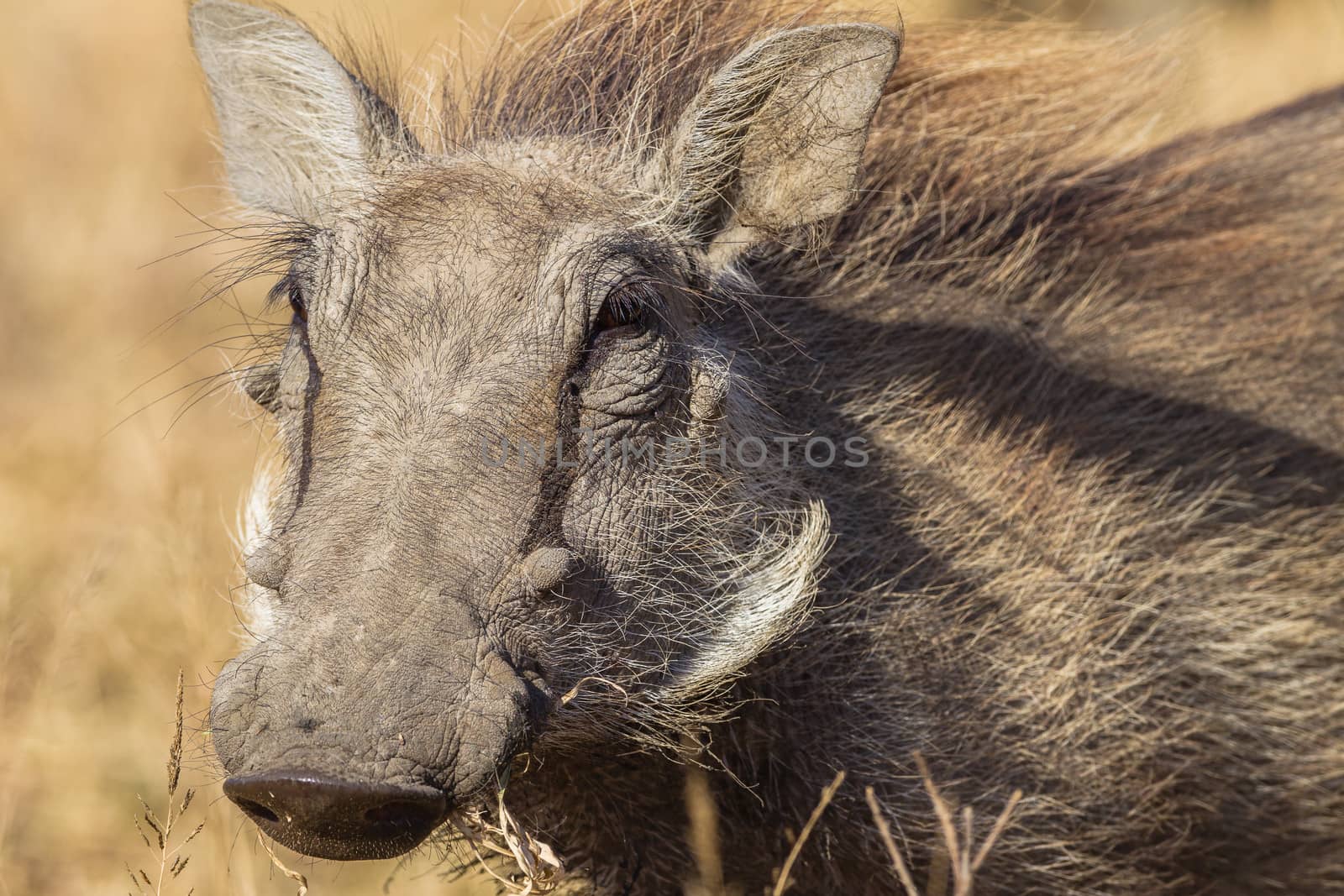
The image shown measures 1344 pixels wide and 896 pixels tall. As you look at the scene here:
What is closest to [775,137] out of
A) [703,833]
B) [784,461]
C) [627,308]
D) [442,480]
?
[627,308]

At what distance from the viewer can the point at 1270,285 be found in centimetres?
316

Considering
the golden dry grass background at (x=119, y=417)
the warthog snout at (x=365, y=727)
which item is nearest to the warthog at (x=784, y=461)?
the warthog snout at (x=365, y=727)

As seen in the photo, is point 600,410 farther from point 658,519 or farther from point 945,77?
point 945,77

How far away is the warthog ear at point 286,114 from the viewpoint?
2.59m

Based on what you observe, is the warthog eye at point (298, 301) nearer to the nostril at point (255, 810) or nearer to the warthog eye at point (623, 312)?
the warthog eye at point (623, 312)

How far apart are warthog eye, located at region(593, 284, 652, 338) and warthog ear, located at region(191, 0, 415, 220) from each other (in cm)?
56

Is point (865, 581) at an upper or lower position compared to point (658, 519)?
lower

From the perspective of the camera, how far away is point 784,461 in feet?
8.29

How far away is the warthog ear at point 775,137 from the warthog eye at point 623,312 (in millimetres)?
239

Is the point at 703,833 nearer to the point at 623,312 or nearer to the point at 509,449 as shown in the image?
the point at 509,449

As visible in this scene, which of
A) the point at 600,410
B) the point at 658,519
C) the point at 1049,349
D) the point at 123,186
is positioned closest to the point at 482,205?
the point at 600,410

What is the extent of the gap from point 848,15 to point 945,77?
35 cm

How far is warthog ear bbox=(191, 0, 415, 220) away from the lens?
8.49 ft

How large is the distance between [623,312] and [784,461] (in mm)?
449
